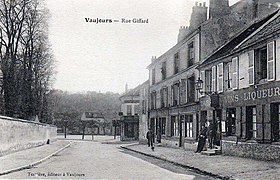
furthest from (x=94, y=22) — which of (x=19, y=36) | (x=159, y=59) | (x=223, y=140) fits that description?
(x=159, y=59)

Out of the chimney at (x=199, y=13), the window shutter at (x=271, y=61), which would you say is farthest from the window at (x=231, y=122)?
the chimney at (x=199, y=13)

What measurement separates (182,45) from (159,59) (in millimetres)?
7004

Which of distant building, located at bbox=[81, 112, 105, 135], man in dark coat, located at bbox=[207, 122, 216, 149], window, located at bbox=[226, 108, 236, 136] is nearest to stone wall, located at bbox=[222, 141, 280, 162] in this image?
window, located at bbox=[226, 108, 236, 136]

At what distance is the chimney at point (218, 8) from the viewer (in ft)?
82.2

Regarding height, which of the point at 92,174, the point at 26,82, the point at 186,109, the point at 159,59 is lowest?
the point at 92,174

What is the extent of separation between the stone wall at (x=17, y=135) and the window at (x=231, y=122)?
32.9 feet

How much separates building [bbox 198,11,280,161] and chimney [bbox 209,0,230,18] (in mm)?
3409

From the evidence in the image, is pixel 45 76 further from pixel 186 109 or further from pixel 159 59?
pixel 186 109

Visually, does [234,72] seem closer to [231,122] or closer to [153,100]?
[231,122]

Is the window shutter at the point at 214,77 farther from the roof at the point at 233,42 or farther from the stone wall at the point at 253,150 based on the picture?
the stone wall at the point at 253,150

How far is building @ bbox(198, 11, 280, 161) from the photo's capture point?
15312 mm

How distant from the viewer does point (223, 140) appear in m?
19.6

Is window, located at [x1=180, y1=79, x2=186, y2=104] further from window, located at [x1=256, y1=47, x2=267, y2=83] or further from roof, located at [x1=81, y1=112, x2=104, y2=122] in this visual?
roof, located at [x1=81, y1=112, x2=104, y2=122]

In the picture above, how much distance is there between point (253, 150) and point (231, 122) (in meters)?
2.77
